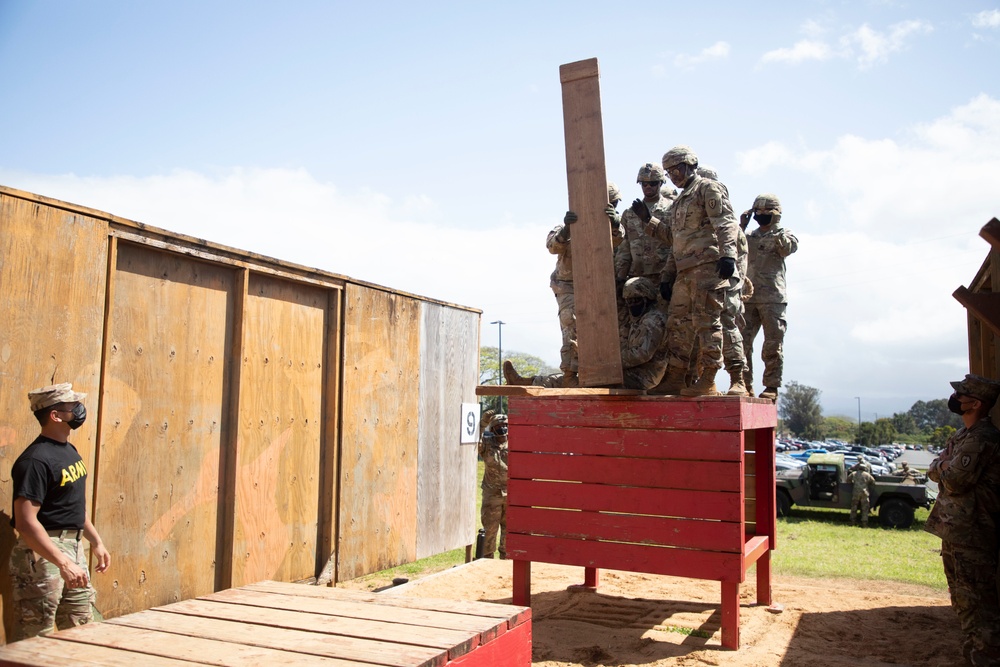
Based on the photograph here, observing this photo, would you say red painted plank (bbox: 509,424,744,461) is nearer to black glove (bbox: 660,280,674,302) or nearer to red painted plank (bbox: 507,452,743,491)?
red painted plank (bbox: 507,452,743,491)

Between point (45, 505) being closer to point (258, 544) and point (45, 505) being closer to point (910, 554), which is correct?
point (258, 544)

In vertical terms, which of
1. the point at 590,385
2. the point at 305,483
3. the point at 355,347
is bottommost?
the point at 305,483

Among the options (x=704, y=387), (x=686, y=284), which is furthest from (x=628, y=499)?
(x=686, y=284)

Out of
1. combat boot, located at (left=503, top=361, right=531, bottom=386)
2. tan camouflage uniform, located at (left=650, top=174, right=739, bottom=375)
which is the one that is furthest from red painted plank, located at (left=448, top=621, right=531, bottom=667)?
tan camouflage uniform, located at (left=650, top=174, right=739, bottom=375)

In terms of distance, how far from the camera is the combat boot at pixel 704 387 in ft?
19.6

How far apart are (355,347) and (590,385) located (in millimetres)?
3620

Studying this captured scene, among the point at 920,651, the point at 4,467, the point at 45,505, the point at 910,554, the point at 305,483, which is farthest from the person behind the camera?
the point at 910,554

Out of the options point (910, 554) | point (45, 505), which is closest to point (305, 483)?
point (45, 505)

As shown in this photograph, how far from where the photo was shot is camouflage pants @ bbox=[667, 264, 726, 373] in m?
6.14

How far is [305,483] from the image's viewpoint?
8.23 meters

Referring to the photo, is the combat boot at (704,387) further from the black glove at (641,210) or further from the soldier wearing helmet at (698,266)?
the black glove at (641,210)

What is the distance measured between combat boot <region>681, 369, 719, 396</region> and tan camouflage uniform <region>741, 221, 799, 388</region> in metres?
2.29

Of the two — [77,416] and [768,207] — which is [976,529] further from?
[77,416]

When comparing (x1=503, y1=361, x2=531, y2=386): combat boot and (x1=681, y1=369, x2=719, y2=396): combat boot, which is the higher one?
(x1=503, y1=361, x2=531, y2=386): combat boot
